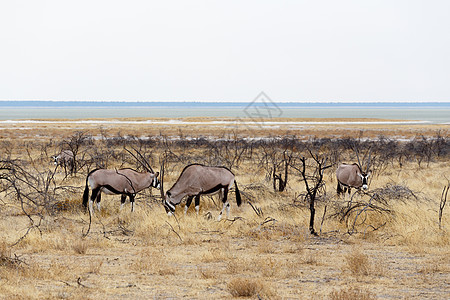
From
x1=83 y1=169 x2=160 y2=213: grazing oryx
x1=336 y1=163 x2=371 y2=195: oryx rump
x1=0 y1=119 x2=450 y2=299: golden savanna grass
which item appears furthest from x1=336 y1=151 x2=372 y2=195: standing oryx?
x1=83 y1=169 x2=160 y2=213: grazing oryx

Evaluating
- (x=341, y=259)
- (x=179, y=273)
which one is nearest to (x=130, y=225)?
(x=179, y=273)

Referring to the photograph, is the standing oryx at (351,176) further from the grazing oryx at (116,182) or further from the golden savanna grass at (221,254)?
the grazing oryx at (116,182)

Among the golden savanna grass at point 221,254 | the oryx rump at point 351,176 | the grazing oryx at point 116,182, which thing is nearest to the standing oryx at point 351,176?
the oryx rump at point 351,176

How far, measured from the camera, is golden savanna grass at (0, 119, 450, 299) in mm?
6501

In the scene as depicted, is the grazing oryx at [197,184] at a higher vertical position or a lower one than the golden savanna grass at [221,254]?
higher

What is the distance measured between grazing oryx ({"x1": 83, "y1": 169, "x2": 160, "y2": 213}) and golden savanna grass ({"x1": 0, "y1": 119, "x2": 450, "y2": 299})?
0.51 metres

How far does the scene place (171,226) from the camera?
988cm

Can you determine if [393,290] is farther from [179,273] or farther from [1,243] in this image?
[1,243]

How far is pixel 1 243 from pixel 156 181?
4.16 meters

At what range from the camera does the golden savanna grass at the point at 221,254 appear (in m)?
6.50

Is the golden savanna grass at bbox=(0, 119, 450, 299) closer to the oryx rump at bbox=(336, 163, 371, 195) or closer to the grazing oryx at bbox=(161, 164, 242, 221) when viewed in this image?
the grazing oryx at bbox=(161, 164, 242, 221)

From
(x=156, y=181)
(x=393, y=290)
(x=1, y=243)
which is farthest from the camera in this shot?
(x=156, y=181)

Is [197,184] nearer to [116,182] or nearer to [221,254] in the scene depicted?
[116,182]

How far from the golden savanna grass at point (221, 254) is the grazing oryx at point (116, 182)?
505 mm
